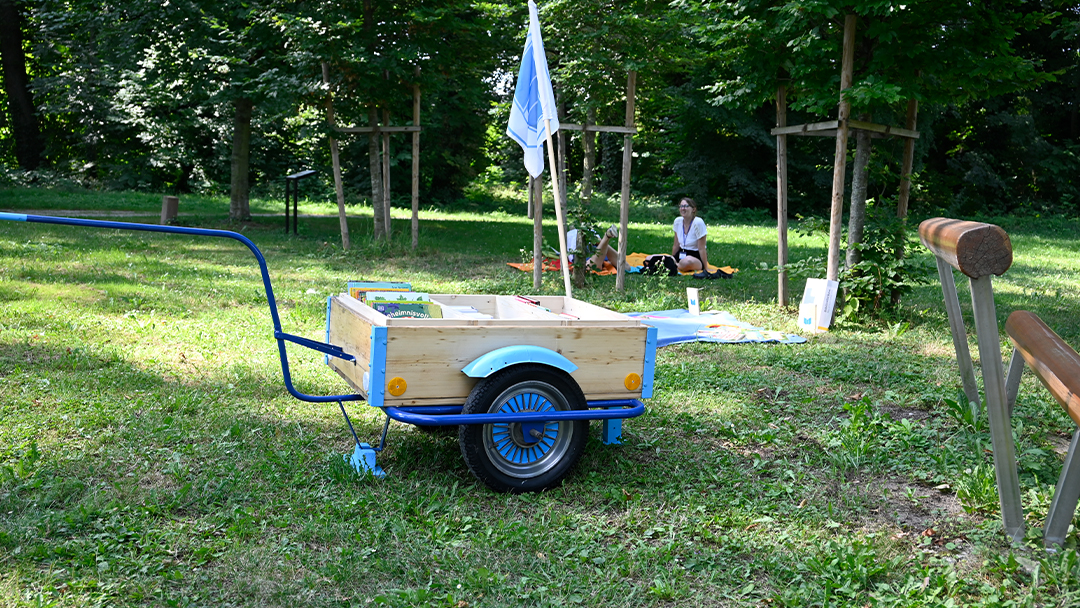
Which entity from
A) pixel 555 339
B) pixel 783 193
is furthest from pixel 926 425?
pixel 783 193

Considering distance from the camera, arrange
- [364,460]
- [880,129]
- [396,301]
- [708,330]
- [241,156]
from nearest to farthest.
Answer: [364,460], [396,301], [708,330], [880,129], [241,156]

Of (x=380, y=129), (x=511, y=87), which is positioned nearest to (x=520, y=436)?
(x=380, y=129)

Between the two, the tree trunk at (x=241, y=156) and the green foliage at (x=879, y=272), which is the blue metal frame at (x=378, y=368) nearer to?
the green foliage at (x=879, y=272)

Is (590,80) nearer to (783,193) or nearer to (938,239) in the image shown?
(783,193)

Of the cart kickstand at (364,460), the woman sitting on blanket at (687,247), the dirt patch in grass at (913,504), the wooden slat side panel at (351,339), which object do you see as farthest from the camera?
the woman sitting on blanket at (687,247)

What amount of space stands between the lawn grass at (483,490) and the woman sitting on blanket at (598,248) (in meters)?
3.56

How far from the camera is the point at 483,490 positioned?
12.0 feet

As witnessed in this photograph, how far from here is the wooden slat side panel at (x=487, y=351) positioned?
342 cm

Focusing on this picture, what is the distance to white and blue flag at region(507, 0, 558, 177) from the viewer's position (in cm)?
492

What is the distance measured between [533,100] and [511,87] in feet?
80.0

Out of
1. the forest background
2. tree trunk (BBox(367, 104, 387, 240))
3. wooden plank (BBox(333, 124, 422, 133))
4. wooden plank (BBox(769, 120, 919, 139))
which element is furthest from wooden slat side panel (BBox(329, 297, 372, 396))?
tree trunk (BBox(367, 104, 387, 240))

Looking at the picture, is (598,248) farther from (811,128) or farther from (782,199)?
(811,128)

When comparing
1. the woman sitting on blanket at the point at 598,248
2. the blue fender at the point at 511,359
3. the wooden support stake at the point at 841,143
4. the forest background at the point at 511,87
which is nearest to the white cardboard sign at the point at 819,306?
the wooden support stake at the point at 841,143

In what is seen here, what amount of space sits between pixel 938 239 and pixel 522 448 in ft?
6.41
